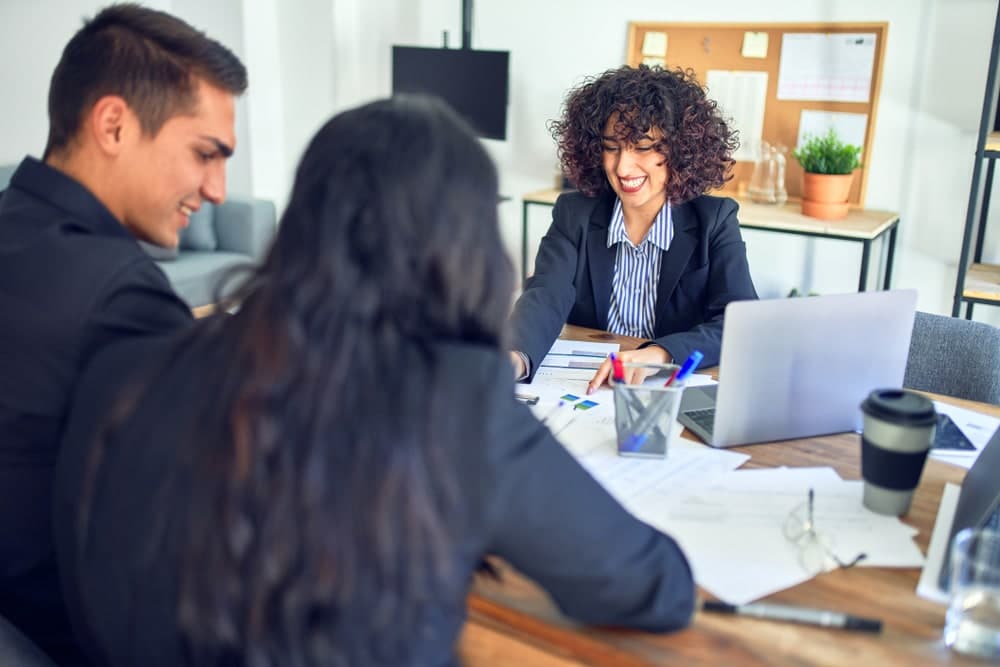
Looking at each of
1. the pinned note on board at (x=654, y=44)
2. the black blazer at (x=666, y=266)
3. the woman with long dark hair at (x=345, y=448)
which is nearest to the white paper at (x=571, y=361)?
the black blazer at (x=666, y=266)

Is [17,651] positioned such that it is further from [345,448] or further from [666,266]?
[666,266]

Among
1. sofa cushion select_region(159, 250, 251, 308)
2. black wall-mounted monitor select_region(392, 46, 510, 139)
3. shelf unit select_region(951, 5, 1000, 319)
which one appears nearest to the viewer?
shelf unit select_region(951, 5, 1000, 319)

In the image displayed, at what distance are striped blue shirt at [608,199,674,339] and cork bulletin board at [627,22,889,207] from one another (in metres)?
1.64

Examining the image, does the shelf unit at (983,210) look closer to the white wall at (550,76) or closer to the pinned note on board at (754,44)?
the white wall at (550,76)

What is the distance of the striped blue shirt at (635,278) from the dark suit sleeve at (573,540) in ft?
4.15

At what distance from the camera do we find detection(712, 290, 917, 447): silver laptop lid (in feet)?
4.28

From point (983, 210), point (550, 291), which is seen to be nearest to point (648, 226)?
point (550, 291)

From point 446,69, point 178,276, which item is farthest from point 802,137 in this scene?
point 178,276

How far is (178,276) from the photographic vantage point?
3639 millimetres

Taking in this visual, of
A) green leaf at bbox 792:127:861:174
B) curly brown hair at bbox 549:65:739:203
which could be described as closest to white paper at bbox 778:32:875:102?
green leaf at bbox 792:127:861:174

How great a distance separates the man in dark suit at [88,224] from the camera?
1003 mm

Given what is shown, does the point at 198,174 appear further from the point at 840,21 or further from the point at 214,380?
the point at 840,21

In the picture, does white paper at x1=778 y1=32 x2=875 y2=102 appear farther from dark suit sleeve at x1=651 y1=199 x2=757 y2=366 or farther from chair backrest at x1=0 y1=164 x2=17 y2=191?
chair backrest at x1=0 y1=164 x2=17 y2=191

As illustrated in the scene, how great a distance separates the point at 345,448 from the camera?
2.22ft
